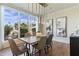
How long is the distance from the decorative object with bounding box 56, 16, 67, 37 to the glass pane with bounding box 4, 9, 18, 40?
0.74 m

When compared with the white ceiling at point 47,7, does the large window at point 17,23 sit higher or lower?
lower

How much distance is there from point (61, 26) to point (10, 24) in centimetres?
90

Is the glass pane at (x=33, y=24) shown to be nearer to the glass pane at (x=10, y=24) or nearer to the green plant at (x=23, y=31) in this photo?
the green plant at (x=23, y=31)

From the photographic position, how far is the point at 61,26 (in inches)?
72.4

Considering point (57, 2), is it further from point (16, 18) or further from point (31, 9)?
point (16, 18)

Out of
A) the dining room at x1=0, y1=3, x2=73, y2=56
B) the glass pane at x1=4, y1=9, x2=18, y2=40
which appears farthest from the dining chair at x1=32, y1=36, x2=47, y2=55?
the glass pane at x1=4, y1=9, x2=18, y2=40

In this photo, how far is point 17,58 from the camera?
6.01ft

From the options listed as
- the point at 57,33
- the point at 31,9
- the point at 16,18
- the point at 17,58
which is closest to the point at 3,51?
the point at 17,58

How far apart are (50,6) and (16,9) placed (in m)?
0.59

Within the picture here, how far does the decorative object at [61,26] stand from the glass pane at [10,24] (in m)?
0.74

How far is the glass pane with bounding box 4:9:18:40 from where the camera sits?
1712 millimetres

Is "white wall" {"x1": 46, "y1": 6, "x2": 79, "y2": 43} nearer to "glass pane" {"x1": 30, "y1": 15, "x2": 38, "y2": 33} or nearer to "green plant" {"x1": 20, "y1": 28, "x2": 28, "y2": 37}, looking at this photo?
"glass pane" {"x1": 30, "y1": 15, "x2": 38, "y2": 33}

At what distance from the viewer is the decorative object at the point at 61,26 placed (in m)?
1.82

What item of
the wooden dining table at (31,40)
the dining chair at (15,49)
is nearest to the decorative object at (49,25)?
the wooden dining table at (31,40)
